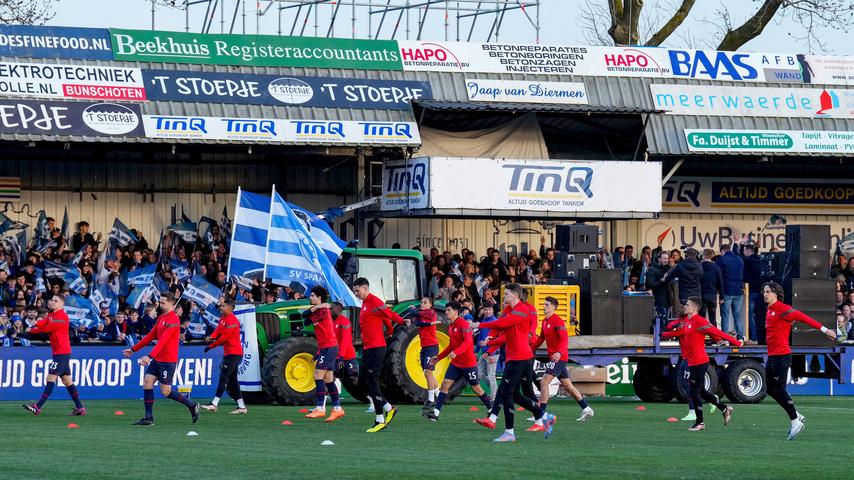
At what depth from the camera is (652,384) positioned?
2708cm

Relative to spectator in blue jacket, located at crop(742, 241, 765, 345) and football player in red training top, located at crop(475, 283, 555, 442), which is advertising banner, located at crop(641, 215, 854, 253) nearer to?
spectator in blue jacket, located at crop(742, 241, 765, 345)

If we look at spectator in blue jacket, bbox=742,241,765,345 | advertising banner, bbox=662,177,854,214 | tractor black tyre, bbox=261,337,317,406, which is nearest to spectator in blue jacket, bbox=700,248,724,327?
spectator in blue jacket, bbox=742,241,765,345

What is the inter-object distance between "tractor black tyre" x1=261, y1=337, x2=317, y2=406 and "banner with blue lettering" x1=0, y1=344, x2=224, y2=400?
151 inches

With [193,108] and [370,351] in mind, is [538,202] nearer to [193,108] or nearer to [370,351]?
[193,108]

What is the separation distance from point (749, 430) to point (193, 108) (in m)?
15.4

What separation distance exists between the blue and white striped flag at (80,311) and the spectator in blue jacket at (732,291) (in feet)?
38.2

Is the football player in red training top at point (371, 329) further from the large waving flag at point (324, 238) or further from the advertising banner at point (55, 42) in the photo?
the advertising banner at point (55, 42)

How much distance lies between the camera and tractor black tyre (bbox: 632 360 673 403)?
88.4ft

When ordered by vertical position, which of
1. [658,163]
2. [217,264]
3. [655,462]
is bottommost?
[655,462]

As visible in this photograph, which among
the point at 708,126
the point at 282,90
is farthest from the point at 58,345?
the point at 708,126

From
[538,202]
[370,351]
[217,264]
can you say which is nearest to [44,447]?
[370,351]

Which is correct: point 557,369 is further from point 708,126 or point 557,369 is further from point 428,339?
point 708,126

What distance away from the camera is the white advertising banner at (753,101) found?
35562mm

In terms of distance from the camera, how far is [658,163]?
113ft
